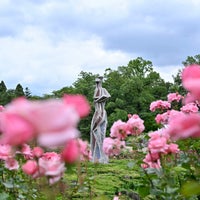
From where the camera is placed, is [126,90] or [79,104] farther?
[126,90]

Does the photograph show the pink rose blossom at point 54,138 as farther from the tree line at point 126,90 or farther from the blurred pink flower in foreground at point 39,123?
the tree line at point 126,90

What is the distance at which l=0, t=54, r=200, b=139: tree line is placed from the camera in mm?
25250

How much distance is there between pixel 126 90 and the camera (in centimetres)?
2762

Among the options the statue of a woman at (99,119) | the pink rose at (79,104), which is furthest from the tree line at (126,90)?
the pink rose at (79,104)

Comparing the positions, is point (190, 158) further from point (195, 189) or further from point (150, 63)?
point (150, 63)

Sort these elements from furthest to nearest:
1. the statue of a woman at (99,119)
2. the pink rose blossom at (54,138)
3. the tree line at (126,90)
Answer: the tree line at (126,90) → the statue of a woman at (99,119) → the pink rose blossom at (54,138)

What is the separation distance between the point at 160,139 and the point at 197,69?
3.56 feet

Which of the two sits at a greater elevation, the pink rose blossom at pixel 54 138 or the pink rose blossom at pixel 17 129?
the pink rose blossom at pixel 17 129

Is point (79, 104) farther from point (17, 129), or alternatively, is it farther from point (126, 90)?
A: point (126, 90)

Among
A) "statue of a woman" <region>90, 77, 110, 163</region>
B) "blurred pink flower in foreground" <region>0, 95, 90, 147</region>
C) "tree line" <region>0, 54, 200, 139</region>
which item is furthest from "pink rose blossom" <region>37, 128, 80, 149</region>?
"tree line" <region>0, 54, 200, 139</region>

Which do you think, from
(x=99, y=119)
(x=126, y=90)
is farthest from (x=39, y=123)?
(x=126, y=90)

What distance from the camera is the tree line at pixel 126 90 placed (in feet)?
82.8

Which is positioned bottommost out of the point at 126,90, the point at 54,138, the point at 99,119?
the point at 54,138

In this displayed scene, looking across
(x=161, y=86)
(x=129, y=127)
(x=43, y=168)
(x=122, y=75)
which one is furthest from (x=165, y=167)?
(x=122, y=75)
